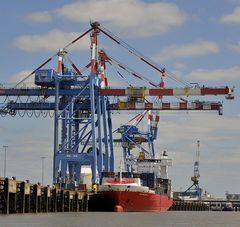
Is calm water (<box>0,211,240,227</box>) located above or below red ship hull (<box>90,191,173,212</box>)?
below

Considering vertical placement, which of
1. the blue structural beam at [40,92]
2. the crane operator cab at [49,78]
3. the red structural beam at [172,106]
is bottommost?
the red structural beam at [172,106]

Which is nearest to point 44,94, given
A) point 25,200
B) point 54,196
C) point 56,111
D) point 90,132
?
point 56,111

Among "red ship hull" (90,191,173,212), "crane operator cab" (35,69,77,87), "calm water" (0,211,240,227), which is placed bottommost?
"calm water" (0,211,240,227)

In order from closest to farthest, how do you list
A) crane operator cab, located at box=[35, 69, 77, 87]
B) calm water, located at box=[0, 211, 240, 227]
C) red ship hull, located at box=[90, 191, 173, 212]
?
calm water, located at box=[0, 211, 240, 227] → red ship hull, located at box=[90, 191, 173, 212] → crane operator cab, located at box=[35, 69, 77, 87]

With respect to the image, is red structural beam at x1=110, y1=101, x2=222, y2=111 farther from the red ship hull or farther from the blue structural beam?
the red ship hull

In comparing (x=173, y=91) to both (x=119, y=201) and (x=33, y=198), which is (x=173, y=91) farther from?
(x=33, y=198)

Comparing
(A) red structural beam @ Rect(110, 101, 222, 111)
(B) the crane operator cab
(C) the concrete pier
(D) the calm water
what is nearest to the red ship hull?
(C) the concrete pier

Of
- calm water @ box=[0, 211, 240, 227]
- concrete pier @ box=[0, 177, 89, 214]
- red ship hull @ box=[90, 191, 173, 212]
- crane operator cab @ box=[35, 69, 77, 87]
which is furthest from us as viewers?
crane operator cab @ box=[35, 69, 77, 87]

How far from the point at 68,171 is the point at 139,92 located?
15.5 m

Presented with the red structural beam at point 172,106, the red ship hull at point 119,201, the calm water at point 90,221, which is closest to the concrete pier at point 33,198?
the calm water at point 90,221

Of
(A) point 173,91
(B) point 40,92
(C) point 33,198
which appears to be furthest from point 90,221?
(B) point 40,92

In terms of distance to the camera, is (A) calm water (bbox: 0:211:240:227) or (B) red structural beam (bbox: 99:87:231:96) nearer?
(A) calm water (bbox: 0:211:240:227)

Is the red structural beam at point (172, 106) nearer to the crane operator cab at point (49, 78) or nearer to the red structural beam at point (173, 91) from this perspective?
the red structural beam at point (173, 91)

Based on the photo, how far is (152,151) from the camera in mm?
124688
